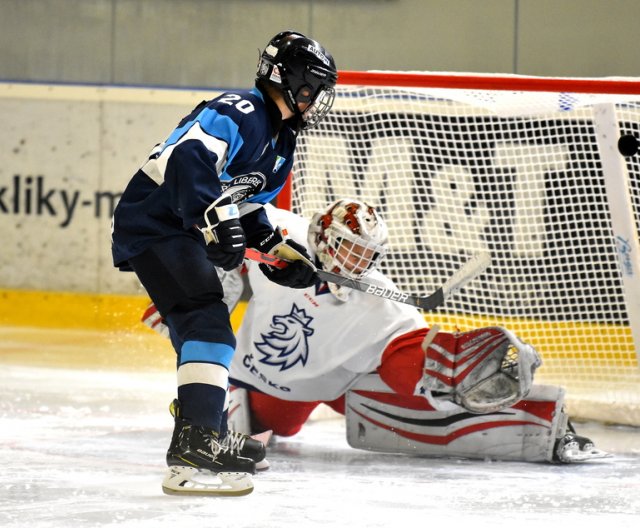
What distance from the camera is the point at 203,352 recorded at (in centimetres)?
235

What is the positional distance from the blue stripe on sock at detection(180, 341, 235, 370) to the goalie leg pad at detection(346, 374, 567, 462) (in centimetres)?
82

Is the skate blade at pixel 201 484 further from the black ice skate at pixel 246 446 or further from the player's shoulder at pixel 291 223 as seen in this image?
the player's shoulder at pixel 291 223

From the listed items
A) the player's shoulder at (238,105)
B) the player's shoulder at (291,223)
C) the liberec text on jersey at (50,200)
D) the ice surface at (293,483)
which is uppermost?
the liberec text on jersey at (50,200)

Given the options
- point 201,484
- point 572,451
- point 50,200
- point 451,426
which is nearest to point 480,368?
point 451,426

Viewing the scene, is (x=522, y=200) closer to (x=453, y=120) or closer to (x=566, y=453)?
(x=453, y=120)

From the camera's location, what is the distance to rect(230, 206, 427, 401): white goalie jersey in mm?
3045

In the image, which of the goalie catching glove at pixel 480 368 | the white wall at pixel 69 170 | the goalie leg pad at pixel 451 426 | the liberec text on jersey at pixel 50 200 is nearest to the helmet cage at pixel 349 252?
the goalie catching glove at pixel 480 368

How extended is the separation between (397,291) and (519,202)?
2.04 metres

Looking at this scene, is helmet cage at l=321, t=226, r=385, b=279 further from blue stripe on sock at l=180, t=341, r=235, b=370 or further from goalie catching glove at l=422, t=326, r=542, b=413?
blue stripe on sock at l=180, t=341, r=235, b=370

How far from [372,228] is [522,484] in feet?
2.34

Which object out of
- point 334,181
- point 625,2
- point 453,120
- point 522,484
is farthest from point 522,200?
point 625,2

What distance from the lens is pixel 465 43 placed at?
7.18m

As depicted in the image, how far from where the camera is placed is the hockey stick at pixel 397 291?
2.73 meters

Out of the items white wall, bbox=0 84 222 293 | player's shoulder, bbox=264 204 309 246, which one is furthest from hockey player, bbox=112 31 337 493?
white wall, bbox=0 84 222 293
